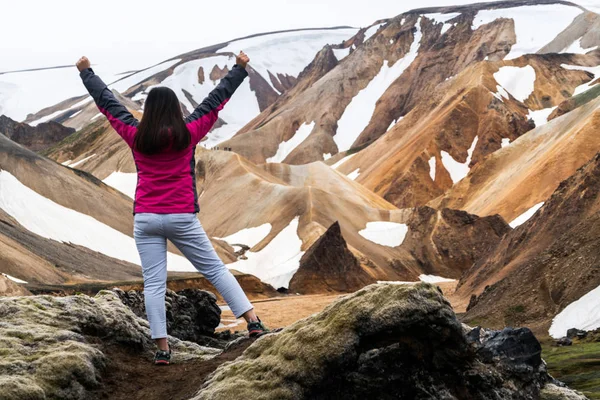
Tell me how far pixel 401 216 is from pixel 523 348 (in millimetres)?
66222

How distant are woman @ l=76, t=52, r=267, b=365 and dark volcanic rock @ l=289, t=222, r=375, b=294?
46762 mm

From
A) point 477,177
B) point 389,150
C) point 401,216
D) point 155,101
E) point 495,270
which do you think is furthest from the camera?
point 389,150

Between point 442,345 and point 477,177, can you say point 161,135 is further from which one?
point 477,177

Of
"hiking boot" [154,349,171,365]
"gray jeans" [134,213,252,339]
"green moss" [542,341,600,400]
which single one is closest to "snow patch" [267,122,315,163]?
"green moss" [542,341,600,400]

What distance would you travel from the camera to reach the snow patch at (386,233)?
6994 cm

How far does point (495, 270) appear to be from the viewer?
132 feet

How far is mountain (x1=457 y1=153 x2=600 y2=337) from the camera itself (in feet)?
82.3

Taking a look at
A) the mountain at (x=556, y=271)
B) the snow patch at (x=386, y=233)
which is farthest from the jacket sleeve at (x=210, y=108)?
the snow patch at (x=386, y=233)

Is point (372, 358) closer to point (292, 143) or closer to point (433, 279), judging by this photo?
point (433, 279)

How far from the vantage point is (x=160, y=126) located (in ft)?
28.6

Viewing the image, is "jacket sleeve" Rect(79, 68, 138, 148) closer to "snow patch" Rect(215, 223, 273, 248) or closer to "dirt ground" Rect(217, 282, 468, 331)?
"dirt ground" Rect(217, 282, 468, 331)

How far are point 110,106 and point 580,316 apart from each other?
713 inches

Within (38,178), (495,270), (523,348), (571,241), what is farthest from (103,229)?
(523,348)

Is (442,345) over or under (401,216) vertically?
under
